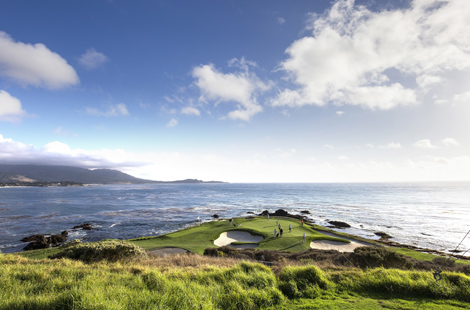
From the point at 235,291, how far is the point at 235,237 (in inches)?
964

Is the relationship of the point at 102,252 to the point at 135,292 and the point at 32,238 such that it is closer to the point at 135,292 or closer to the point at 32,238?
the point at 135,292

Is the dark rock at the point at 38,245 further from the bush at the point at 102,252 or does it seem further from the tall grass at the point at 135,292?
the tall grass at the point at 135,292

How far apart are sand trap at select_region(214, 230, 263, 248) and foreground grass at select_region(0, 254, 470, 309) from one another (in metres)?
19.6

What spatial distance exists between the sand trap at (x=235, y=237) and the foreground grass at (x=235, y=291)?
19.6 meters

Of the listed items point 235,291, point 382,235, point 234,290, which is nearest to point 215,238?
point 234,290

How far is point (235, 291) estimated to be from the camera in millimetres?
7344

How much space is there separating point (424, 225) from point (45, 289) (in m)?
61.8

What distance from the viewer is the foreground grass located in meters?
6.09

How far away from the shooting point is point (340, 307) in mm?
6539

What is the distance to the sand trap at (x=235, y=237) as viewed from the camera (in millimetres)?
28925

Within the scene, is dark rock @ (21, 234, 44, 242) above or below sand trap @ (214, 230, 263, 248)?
below

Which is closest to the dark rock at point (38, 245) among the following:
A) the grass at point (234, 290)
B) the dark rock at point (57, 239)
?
the dark rock at point (57, 239)

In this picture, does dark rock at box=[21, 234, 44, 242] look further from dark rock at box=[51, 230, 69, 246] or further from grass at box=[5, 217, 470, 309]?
grass at box=[5, 217, 470, 309]

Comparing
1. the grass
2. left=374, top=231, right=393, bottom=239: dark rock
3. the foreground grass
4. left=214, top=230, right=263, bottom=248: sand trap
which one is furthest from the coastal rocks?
left=374, top=231, right=393, bottom=239: dark rock
